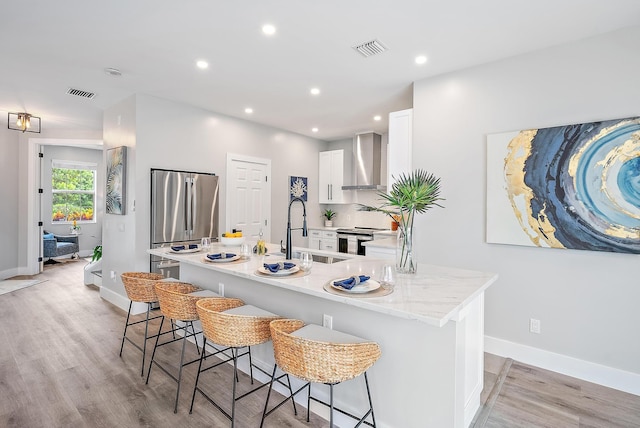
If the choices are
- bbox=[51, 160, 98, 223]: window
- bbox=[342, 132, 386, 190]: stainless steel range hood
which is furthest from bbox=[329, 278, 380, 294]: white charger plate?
bbox=[51, 160, 98, 223]: window

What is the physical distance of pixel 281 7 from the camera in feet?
7.48

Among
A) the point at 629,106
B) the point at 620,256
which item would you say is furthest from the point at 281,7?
the point at 620,256

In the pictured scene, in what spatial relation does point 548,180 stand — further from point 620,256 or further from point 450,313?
point 450,313

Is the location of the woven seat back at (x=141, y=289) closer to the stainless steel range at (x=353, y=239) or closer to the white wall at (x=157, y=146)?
the white wall at (x=157, y=146)

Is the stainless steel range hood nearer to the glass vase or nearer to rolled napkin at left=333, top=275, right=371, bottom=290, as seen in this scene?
the glass vase

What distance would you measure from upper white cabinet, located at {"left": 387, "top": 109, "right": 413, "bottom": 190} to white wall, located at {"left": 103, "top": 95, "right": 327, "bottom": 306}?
8.51ft

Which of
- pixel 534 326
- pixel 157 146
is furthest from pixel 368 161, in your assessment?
pixel 534 326

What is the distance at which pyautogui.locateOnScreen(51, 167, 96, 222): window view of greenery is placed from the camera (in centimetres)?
824

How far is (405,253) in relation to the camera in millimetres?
2152

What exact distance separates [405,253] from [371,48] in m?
1.83

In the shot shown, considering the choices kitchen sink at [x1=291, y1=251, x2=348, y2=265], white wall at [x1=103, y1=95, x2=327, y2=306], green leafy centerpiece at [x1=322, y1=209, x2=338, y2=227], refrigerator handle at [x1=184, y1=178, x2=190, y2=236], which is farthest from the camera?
green leafy centerpiece at [x1=322, y1=209, x2=338, y2=227]

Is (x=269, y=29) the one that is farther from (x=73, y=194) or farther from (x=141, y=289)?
(x=73, y=194)

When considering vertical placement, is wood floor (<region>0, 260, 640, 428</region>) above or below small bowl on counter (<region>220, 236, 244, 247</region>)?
below

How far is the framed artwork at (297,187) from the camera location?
625 cm
